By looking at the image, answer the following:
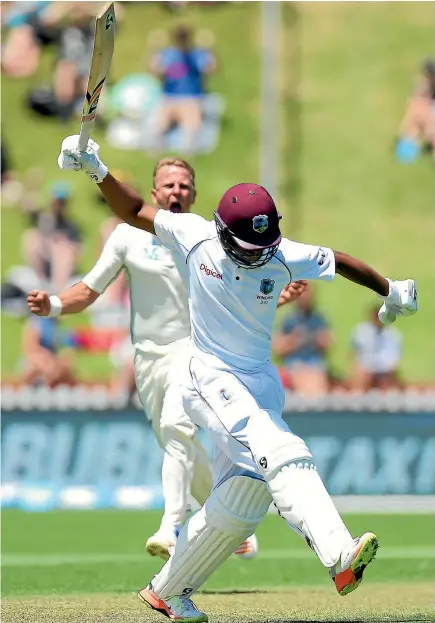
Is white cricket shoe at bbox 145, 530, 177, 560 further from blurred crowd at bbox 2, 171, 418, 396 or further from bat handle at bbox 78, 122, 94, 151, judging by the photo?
blurred crowd at bbox 2, 171, 418, 396

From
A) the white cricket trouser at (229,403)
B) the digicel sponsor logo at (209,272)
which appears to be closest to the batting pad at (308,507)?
the white cricket trouser at (229,403)

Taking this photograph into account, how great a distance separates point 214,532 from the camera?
18.6ft

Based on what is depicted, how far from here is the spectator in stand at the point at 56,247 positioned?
57.5ft

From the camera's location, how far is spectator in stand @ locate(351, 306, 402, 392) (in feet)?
51.0

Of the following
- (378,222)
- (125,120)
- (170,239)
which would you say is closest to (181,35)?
(125,120)

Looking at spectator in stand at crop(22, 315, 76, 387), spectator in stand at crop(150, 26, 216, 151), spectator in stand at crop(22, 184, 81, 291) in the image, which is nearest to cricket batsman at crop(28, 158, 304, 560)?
spectator in stand at crop(22, 315, 76, 387)

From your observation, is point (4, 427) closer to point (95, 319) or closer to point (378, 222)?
point (95, 319)

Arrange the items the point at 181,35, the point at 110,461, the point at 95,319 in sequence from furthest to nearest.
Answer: the point at 181,35 < the point at 95,319 < the point at 110,461

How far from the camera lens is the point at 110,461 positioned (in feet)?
42.1

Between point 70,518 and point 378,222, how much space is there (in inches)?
437

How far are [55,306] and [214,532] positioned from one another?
212 cm

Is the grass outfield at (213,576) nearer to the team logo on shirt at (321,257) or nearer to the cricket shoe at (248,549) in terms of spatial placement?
the cricket shoe at (248,549)

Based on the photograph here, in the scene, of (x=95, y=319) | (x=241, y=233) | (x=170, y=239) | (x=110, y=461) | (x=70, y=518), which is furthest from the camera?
(x=95, y=319)

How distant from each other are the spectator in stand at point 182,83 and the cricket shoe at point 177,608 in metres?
14.9
